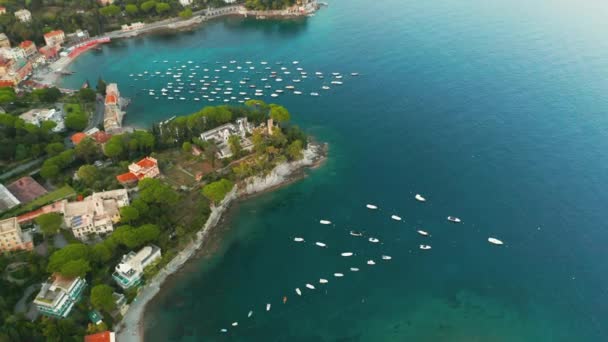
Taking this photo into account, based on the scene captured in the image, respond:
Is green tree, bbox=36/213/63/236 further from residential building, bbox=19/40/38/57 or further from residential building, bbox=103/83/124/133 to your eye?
residential building, bbox=19/40/38/57

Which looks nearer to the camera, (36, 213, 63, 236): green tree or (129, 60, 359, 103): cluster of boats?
(36, 213, 63, 236): green tree

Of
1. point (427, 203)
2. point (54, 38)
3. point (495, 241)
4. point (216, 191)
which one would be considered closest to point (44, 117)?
point (216, 191)

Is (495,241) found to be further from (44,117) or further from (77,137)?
(44,117)

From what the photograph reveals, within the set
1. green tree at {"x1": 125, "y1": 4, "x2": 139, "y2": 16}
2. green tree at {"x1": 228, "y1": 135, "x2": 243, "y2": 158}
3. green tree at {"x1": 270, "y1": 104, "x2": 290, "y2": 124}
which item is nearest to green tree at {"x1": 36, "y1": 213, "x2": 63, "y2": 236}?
green tree at {"x1": 228, "y1": 135, "x2": 243, "y2": 158}

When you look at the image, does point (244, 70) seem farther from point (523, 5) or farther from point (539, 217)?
point (523, 5)

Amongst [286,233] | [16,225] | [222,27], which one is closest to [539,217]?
[286,233]

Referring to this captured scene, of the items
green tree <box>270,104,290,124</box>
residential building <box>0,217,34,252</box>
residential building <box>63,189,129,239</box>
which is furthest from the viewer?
green tree <box>270,104,290,124</box>

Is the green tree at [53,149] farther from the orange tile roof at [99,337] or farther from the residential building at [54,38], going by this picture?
the residential building at [54,38]
